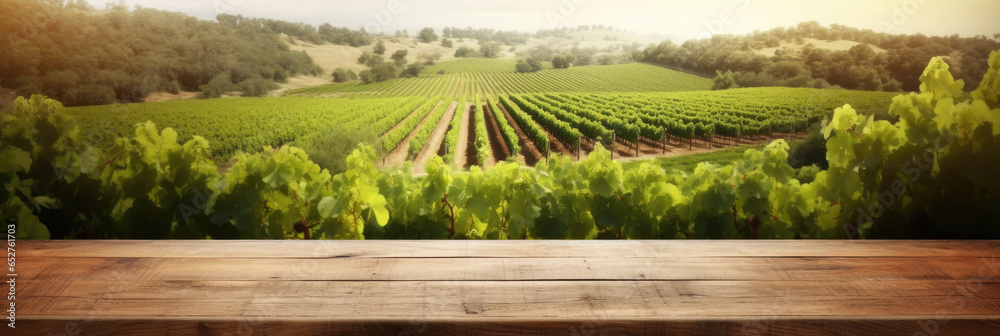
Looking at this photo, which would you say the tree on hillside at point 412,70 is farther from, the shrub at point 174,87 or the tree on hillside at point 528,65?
the shrub at point 174,87

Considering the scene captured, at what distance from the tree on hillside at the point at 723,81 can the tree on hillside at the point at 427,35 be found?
1574mm

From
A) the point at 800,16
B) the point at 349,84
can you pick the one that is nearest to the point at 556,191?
the point at 349,84

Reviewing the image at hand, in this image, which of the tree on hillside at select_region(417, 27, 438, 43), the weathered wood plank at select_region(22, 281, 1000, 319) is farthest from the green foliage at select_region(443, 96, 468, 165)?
the weathered wood plank at select_region(22, 281, 1000, 319)

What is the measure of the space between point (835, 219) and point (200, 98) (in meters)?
2.94

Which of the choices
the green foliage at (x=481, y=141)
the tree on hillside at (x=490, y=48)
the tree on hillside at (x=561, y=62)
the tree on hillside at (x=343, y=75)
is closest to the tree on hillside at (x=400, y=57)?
the tree on hillside at (x=343, y=75)

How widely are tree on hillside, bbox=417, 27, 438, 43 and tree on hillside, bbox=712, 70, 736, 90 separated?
157 centimetres

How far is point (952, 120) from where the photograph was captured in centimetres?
173

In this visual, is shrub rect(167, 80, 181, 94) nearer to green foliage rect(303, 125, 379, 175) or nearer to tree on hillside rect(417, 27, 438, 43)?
green foliage rect(303, 125, 379, 175)

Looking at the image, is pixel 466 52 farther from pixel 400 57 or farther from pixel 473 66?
pixel 400 57

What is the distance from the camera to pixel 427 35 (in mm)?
2840

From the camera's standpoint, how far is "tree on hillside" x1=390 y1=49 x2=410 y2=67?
2926 mm

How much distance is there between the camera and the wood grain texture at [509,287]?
873 millimetres

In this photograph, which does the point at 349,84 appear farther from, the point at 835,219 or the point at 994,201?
the point at 994,201

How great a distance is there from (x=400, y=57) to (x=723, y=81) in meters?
1.81
